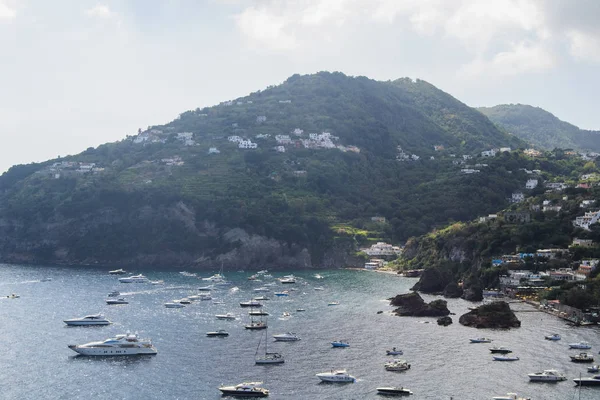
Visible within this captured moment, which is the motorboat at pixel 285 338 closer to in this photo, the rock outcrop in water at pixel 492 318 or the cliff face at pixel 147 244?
the rock outcrop in water at pixel 492 318

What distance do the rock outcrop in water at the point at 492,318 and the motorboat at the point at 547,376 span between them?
25165 millimetres

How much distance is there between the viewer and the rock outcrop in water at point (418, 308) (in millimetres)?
103875

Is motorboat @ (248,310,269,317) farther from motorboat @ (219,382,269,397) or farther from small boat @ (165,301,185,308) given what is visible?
motorboat @ (219,382,269,397)

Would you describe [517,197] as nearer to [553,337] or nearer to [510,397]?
[553,337]

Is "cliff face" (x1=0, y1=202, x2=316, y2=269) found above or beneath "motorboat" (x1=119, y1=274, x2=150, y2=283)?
above

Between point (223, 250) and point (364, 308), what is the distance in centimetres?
7637

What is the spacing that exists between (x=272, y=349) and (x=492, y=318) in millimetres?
33182

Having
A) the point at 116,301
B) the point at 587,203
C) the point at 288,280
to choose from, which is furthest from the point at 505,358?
the point at 587,203

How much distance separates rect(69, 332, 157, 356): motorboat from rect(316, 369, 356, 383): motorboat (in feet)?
74.7

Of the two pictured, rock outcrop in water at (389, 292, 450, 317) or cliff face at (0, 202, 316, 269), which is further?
cliff face at (0, 202, 316, 269)

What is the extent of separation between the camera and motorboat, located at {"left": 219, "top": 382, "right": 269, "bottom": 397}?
6347 cm

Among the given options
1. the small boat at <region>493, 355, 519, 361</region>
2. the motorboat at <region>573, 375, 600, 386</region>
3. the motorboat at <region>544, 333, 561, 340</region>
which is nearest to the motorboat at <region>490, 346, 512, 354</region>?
the small boat at <region>493, 355, 519, 361</region>

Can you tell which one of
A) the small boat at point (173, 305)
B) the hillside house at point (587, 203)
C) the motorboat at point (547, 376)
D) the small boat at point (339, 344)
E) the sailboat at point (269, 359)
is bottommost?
the motorboat at point (547, 376)

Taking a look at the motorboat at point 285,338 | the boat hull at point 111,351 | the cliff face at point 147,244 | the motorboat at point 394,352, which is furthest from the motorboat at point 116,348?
the cliff face at point 147,244
